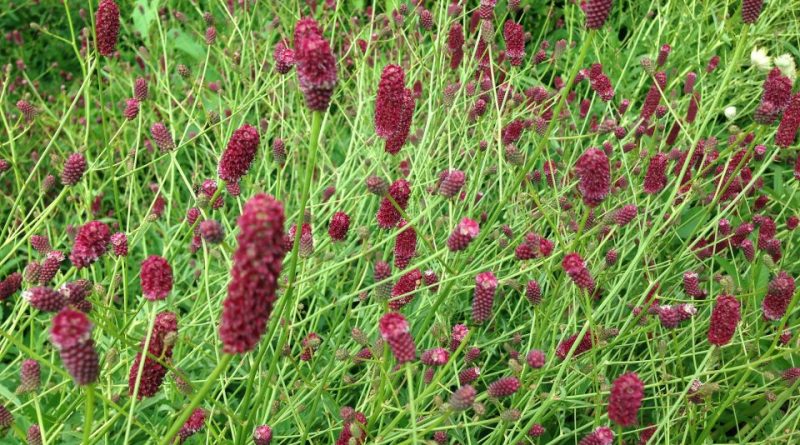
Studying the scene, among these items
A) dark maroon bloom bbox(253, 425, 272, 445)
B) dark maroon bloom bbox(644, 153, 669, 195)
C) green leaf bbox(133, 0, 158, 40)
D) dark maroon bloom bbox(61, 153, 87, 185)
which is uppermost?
dark maroon bloom bbox(61, 153, 87, 185)

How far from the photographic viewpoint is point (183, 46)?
3.20 metres

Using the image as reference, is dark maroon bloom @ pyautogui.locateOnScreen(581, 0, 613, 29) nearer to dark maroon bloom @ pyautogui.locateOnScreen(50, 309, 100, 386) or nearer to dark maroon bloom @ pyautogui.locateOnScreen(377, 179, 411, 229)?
dark maroon bloom @ pyautogui.locateOnScreen(377, 179, 411, 229)

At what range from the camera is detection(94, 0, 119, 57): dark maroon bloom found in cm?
180

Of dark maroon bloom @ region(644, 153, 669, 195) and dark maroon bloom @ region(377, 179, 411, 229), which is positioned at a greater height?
dark maroon bloom @ region(377, 179, 411, 229)

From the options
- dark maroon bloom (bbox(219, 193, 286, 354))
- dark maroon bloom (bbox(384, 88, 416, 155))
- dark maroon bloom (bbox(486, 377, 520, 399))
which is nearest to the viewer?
dark maroon bloom (bbox(219, 193, 286, 354))

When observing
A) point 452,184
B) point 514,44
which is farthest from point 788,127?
point 452,184

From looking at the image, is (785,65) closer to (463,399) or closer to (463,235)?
(463,235)

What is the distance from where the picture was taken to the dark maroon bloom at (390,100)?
1.54 metres

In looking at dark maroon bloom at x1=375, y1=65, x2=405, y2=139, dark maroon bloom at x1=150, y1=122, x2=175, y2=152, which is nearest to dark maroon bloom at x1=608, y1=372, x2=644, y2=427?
dark maroon bloom at x1=375, y1=65, x2=405, y2=139

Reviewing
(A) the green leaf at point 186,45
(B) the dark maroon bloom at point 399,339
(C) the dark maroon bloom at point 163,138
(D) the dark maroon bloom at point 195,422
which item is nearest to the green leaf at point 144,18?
(A) the green leaf at point 186,45

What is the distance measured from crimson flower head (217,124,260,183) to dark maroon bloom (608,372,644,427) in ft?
2.54

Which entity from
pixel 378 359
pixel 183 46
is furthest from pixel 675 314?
pixel 183 46

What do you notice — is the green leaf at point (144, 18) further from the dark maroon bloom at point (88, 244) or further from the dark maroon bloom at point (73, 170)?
the dark maroon bloom at point (88, 244)

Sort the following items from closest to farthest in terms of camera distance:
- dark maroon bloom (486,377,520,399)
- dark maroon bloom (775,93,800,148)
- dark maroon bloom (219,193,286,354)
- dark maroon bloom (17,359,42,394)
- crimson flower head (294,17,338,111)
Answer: dark maroon bloom (219,193,286,354)
crimson flower head (294,17,338,111)
dark maroon bloom (17,359,42,394)
dark maroon bloom (486,377,520,399)
dark maroon bloom (775,93,800,148)
